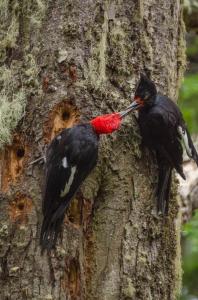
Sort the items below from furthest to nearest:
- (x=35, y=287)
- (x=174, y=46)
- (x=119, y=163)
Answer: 1. (x=174, y=46)
2. (x=119, y=163)
3. (x=35, y=287)

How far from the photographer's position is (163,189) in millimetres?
3322

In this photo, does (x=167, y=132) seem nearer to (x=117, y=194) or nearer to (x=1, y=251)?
(x=117, y=194)

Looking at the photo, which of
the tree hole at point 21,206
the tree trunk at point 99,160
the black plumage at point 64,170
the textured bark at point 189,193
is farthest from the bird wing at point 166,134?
the textured bark at point 189,193

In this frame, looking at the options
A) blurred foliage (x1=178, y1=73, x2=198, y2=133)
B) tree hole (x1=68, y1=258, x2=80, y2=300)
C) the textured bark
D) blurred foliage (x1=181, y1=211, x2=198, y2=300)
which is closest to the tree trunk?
tree hole (x1=68, y1=258, x2=80, y2=300)

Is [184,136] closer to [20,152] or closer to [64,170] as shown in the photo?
[64,170]

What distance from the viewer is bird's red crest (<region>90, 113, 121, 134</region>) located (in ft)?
10.2

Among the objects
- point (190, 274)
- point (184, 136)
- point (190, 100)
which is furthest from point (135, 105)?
point (190, 274)

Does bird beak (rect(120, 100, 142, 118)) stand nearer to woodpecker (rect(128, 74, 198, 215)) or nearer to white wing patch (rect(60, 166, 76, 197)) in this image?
woodpecker (rect(128, 74, 198, 215))

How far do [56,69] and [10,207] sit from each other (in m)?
0.65

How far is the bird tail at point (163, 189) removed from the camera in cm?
331

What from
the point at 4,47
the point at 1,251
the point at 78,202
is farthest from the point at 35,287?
the point at 4,47

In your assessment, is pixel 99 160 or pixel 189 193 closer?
pixel 99 160

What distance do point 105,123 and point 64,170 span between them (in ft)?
0.87

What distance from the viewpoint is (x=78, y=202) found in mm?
3191
